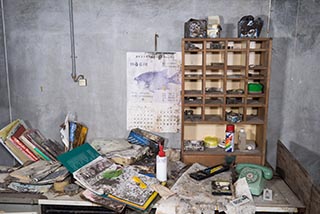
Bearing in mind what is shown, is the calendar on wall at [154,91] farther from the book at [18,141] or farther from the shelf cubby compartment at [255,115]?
the book at [18,141]

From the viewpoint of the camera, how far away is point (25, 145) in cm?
217

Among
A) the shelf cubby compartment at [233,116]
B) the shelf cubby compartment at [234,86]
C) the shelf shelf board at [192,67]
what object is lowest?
the shelf cubby compartment at [233,116]

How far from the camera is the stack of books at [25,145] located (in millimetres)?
2143

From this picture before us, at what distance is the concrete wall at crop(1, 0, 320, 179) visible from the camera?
2162 millimetres

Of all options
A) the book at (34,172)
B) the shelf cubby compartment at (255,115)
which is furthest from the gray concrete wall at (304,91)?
the book at (34,172)

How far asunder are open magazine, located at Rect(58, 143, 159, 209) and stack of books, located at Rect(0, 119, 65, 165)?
30 cm

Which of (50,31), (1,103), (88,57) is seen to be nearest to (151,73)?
(88,57)

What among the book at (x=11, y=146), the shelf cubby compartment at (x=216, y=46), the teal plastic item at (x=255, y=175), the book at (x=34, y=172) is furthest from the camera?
the book at (x=11, y=146)

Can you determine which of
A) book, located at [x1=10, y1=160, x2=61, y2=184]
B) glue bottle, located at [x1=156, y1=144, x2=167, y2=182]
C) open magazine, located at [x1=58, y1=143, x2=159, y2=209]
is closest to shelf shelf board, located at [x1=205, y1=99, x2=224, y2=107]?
glue bottle, located at [x1=156, y1=144, x2=167, y2=182]

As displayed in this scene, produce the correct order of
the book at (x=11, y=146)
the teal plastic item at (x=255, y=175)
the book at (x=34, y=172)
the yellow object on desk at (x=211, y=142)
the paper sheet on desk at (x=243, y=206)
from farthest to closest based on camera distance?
the yellow object on desk at (x=211, y=142) → the book at (x=11, y=146) → the book at (x=34, y=172) → the teal plastic item at (x=255, y=175) → the paper sheet on desk at (x=243, y=206)

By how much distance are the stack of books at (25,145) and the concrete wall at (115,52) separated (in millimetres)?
185

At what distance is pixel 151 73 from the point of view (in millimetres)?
2266

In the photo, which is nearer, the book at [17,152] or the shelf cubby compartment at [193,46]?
the shelf cubby compartment at [193,46]

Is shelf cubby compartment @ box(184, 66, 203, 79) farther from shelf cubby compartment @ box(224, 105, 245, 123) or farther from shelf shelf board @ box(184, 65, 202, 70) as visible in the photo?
shelf cubby compartment @ box(224, 105, 245, 123)
